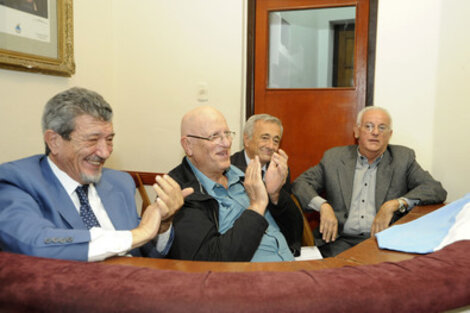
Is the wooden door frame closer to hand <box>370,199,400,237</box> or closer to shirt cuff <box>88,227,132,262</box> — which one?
hand <box>370,199,400,237</box>

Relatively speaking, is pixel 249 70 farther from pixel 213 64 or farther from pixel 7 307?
pixel 7 307

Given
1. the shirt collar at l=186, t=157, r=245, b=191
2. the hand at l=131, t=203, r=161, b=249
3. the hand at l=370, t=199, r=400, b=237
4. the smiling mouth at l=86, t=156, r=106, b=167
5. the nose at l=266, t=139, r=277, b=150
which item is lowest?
the hand at l=370, t=199, r=400, b=237

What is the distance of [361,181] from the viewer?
2.61 meters

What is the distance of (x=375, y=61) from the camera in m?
3.03

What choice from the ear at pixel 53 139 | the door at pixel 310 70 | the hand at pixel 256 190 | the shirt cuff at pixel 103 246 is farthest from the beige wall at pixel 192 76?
the shirt cuff at pixel 103 246

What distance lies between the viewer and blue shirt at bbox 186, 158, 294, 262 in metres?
1.64

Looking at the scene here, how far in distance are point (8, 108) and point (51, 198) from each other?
63.0 inches

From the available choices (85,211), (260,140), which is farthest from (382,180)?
(85,211)

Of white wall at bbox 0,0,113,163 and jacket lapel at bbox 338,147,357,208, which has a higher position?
white wall at bbox 0,0,113,163

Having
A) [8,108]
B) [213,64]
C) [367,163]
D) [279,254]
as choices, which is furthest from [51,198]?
[213,64]

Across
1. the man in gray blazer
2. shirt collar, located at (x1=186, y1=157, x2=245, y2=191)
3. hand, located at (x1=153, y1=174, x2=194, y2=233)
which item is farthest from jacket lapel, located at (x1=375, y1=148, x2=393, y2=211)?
hand, located at (x1=153, y1=174, x2=194, y2=233)

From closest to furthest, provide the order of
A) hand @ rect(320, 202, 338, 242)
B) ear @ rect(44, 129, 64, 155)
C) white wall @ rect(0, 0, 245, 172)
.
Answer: ear @ rect(44, 129, 64, 155) → hand @ rect(320, 202, 338, 242) → white wall @ rect(0, 0, 245, 172)

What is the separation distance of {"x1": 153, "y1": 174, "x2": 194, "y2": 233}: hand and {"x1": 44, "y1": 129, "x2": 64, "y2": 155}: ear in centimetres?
38

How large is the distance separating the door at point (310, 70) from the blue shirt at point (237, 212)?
154 cm
